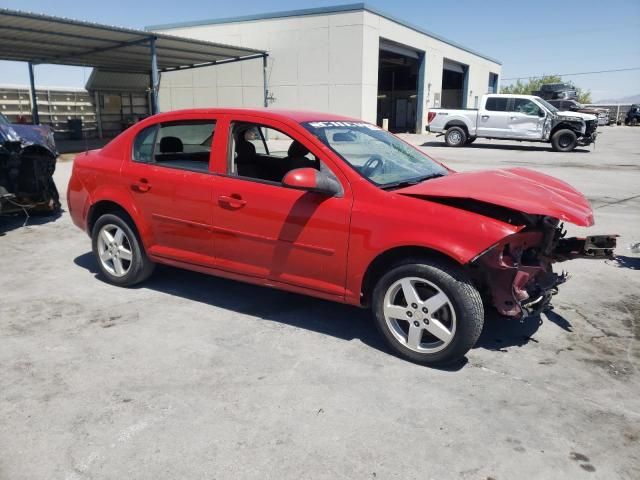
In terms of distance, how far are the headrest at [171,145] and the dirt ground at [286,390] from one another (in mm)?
1282

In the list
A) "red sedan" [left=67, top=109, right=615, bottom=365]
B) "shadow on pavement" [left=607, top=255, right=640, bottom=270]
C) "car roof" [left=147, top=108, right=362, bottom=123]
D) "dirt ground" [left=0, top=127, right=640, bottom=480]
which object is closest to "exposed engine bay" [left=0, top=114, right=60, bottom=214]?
"dirt ground" [left=0, top=127, right=640, bottom=480]

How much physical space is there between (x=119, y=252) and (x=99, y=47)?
60.8 feet

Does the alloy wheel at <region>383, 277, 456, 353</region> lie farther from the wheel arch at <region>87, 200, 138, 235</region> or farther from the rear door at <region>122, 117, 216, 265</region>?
the wheel arch at <region>87, 200, 138, 235</region>

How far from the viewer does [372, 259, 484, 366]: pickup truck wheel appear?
3.27 m

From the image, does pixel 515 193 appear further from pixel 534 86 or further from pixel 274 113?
pixel 534 86

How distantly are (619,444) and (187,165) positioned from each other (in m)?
3.59

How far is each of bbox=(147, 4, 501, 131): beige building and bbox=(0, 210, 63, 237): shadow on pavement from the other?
18.7 metres

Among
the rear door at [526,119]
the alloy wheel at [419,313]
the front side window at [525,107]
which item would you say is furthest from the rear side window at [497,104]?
the alloy wheel at [419,313]

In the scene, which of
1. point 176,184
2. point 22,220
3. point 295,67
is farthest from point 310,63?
point 176,184

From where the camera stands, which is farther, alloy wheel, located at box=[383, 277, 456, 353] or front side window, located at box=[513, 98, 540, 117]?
front side window, located at box=[513, 98, 540, 117]

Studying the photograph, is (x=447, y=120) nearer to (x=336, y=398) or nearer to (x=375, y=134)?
(x=375, y=134)


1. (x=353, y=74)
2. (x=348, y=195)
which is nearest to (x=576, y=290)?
(x=348, y=195)

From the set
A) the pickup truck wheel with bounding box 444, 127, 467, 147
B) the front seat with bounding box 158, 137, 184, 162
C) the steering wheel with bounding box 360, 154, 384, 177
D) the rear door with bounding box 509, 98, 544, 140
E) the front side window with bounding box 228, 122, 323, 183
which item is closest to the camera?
the steering wheel with bounding box 360, 154, 384, 177

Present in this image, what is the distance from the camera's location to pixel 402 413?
9.64 feet
